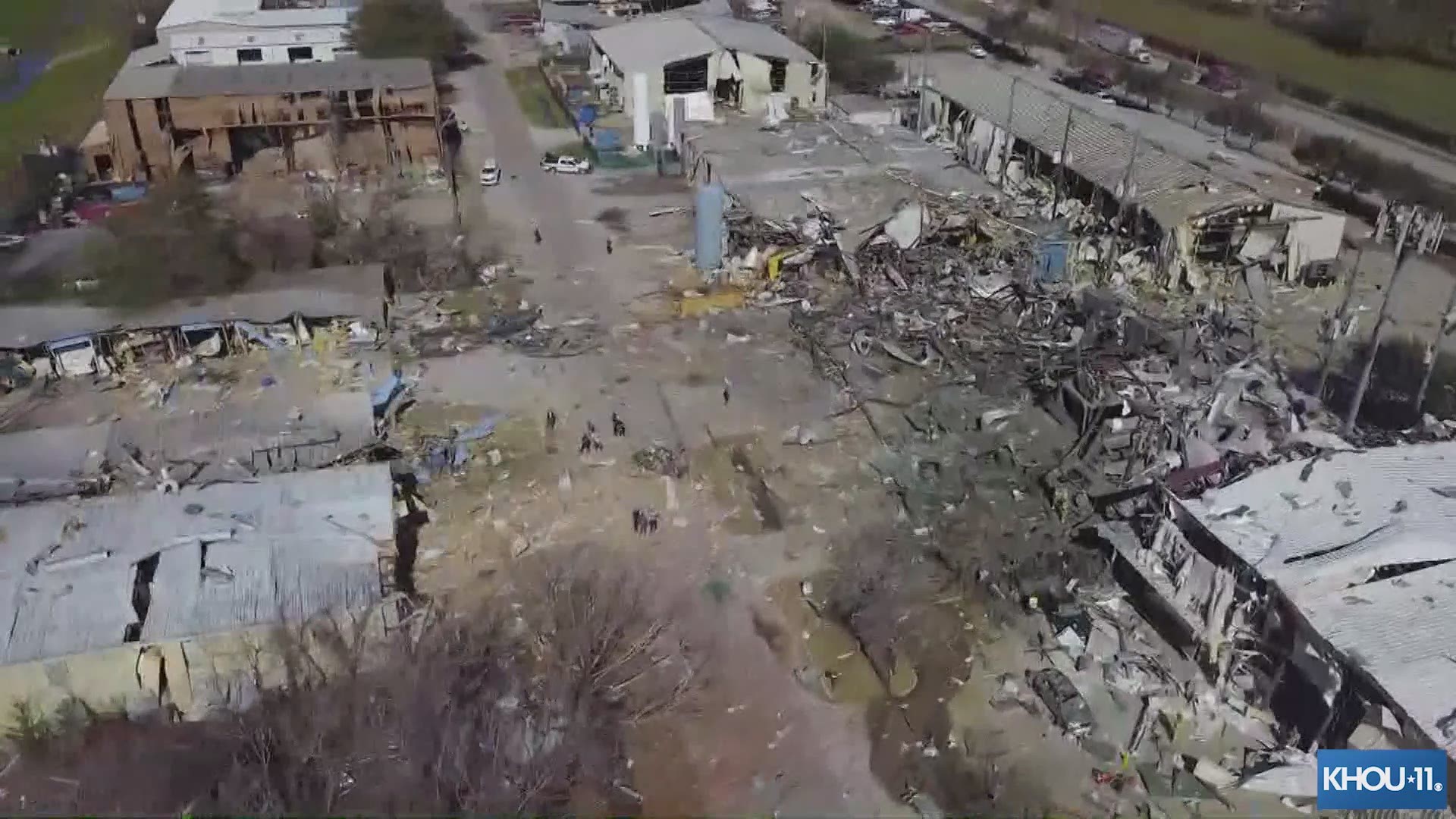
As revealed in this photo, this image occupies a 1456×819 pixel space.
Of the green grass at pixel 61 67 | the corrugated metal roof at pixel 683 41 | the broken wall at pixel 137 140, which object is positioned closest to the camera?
the broken wall at pixel 137 140

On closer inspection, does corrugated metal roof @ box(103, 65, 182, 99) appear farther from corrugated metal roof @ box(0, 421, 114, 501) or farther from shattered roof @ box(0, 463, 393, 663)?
shattered roof @ box(0, 463, 393, 663)

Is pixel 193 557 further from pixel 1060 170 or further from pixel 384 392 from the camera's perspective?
pixel 1060 170

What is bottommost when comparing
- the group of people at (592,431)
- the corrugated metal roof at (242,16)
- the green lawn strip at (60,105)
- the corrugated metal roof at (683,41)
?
the group of people at (592,431)

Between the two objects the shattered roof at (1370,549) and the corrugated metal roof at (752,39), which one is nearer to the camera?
the shattered roof at (1370,549)

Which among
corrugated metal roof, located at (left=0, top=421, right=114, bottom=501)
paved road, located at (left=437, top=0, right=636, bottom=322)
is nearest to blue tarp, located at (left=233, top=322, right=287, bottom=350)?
corrugated metal roof, located at (left=0, top=421, right=114, bottom=501)

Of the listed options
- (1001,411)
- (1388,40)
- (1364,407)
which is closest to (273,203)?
(1001,411)

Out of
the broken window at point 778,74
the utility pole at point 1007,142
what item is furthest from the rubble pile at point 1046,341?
the broken window at point 778,74

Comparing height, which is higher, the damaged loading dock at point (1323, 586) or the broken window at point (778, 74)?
the broken window at point (778, 74)

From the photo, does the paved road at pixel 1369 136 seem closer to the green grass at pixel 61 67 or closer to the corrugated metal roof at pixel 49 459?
the corrugated metal roof at pixel 49 459
